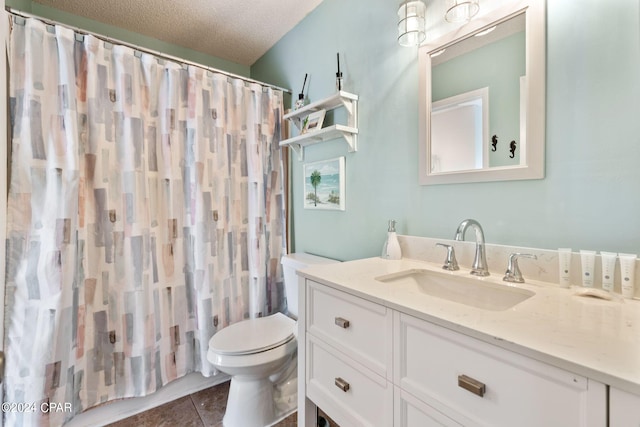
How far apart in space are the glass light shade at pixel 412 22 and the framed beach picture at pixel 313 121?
631mm

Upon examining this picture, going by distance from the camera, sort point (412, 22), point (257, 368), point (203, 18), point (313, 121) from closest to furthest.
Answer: point (412, 22)
point (257, 368)
point (313, 121)
point (203, 18)

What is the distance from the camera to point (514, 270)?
38.6 inches

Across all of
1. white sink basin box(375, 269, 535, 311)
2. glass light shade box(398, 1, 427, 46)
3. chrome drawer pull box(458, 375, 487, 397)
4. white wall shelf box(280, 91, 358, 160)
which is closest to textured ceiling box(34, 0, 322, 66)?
white wall shelf box(280, 91, 358, 160)

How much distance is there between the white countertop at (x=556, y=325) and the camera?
48 centimetres

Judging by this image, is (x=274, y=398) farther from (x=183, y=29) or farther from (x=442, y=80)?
(x=183, y=29)

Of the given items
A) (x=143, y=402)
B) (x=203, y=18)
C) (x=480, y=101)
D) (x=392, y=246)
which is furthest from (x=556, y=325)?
(x=203, y=18)

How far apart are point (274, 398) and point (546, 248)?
1.54 m

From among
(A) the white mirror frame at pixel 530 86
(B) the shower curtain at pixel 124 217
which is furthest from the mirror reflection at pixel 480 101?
(B) the shower curtain at pixel 124 217

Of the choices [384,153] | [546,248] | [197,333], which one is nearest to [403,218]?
[384,153]

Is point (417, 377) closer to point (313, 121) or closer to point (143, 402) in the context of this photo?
point (313, 121)

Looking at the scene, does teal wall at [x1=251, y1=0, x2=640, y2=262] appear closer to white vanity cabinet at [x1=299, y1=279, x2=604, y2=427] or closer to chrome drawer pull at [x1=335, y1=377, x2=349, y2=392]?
white vanity cabinet at [x1=299, y1=279, x2=604, y2=427]

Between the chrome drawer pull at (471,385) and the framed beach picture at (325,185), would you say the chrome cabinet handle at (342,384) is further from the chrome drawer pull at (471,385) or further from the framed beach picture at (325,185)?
the framed beach picture at (325,185)

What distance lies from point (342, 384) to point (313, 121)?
143cm

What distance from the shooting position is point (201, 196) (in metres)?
1.82
